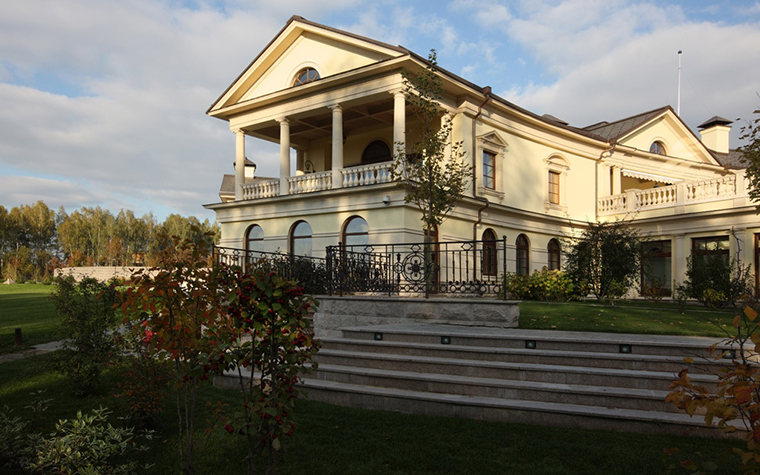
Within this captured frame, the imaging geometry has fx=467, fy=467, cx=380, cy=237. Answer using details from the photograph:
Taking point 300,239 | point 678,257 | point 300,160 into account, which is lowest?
point 678,257

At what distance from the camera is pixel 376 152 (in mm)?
20000

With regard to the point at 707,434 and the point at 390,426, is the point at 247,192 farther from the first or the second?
the point at 707,434

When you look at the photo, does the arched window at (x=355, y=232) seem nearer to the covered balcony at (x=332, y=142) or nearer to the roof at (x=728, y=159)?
the covered balcony at (x=332, y=142)

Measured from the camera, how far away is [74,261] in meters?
53.5

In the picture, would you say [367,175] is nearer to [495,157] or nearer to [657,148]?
[495,157]

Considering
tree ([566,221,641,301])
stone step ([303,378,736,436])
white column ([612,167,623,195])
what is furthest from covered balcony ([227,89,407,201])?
white column ([612,167,623,195])

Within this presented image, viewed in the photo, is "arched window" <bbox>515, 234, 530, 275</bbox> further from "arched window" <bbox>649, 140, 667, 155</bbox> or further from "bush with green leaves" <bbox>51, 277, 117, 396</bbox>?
"bush with green leaves" <bbox>51, 277, 117, 396</bbox>

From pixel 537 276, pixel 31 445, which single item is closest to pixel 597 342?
pixel 31 445

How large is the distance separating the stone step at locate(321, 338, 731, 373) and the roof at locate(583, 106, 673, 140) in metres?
20.6

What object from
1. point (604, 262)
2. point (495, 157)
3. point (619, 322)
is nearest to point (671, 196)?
point (495, 157)

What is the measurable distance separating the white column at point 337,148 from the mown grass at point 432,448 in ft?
37.2

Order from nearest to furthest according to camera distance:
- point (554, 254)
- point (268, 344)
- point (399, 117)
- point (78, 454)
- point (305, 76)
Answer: point (268, 344), point (78, 454), point (399, 117), point (305, 76), point (554, 254)

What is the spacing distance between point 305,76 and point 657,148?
65.4 ft

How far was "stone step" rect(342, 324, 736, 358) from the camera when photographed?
599cm
